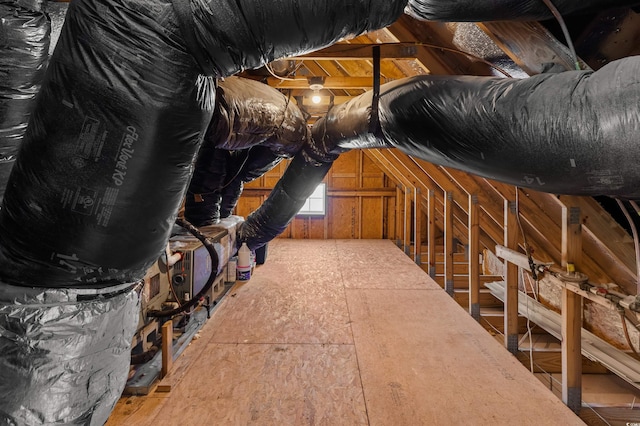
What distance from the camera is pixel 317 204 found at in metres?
6.91

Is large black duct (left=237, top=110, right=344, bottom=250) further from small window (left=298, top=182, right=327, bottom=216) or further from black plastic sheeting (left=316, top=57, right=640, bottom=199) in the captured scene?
small window (left=298, top=182, right=327, bottom=216)

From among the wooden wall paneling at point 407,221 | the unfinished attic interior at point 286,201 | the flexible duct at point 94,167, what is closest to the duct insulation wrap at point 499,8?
the unfinished attic interior at point 286,201

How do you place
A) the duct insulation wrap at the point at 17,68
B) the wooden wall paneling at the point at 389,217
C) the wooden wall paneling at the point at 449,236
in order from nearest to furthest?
the duct insulation wrap at the point at 17,68, the wooden wall paneling at the point at 449,236, the wooden wall paneling at the point at 389,217

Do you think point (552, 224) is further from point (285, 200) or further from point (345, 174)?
point (345, 174)

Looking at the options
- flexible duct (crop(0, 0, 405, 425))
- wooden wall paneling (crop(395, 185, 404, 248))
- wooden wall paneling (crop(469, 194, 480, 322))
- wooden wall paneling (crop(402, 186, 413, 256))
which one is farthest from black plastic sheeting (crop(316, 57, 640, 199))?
wooden wall paneling (crop(395, 185, 404, 248))

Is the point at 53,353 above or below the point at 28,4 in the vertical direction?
below

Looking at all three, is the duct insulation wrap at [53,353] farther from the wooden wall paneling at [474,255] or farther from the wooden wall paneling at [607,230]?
the wooden wall paneling at [474,255]

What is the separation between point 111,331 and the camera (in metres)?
0.69

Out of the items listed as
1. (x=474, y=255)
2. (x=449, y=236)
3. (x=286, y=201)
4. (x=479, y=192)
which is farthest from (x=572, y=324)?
(x=286, y=201)

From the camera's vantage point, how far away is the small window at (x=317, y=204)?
6812mm

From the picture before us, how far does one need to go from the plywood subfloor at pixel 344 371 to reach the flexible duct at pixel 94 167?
893mm

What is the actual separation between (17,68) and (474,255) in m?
3.01

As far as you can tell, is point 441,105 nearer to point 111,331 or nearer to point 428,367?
point 111,331

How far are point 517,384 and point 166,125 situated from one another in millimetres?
1984
